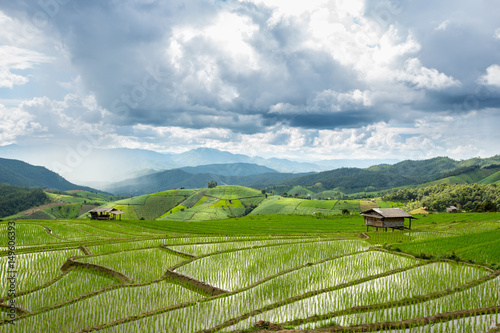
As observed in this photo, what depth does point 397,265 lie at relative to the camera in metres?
14.8

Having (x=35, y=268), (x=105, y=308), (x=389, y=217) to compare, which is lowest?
(x=35, y=268)

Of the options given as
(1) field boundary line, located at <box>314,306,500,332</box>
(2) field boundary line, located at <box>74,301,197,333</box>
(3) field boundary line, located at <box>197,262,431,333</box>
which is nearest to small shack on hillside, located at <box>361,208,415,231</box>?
(3) field boundary line, located at <box>197,262,431,333</box>

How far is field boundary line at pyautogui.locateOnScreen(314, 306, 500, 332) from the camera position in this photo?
24.7 ft

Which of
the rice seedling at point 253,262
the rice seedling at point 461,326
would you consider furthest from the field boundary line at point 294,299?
the rice seedling at point 461,326

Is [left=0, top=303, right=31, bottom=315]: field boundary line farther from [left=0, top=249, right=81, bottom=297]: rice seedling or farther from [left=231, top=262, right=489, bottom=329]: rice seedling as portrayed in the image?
[left=231, top=262, right=489, bottom=329]: rice seedling

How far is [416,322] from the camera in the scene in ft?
25.7

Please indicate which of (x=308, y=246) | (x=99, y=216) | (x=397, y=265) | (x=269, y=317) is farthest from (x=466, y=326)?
(x=99, y=216)

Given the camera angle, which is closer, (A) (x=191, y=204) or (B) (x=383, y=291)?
(B) (x=383, y=291)

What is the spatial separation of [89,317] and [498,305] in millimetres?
12878

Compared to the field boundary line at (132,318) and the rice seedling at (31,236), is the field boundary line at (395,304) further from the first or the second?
the rice seedling at (31,236)

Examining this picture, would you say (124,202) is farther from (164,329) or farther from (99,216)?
(164,329)

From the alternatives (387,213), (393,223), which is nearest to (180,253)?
(387,213)

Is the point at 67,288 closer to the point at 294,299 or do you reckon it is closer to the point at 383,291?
the point at 294,299

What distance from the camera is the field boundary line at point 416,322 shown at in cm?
754
